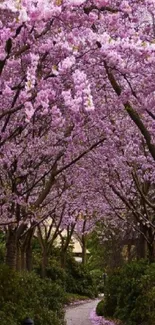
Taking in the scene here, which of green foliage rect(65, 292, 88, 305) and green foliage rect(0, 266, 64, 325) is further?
green foliage rect(65, 292, 88, 305)

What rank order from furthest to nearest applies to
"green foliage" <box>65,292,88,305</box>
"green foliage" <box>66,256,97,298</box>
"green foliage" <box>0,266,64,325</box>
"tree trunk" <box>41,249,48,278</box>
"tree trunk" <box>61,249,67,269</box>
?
1. "green foliage" <box>66,256,97,298</box>
2. "tree trunk" <box>61,249,67,269</box>
3. "green foliage" <box>65,292,88,305</box>
4. "tree trunk" <box>41,249,48,278</box>
5. "green foliage" <box>0,266,64,325</box>

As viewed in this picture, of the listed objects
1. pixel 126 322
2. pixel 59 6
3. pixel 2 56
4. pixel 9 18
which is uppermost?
pixel 9 18

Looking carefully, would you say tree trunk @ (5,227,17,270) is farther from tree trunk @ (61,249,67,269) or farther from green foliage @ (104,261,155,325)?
tree trunk @ (61,249,67,269)

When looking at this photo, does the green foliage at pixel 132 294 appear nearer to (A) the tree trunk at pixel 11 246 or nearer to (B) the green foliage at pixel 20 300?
(B) the green foliage at pixel 20 300

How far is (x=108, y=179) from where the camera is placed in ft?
47.7

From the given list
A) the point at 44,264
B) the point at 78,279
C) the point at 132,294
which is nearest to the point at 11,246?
the point at 132,294

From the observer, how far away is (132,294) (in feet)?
48.8

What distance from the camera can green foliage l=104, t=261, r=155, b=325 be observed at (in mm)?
12898

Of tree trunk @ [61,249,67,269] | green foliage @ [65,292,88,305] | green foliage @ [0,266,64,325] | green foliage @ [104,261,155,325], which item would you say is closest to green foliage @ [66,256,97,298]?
green foliage @ [65,292,88,305]

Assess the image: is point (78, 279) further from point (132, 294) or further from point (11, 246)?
point (11, 246)

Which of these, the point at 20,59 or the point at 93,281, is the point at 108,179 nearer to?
the point at 20,59

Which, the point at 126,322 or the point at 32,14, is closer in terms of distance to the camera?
the point at 32,14

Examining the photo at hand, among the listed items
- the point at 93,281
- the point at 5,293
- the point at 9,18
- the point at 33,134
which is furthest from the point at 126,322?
the point at 93,281

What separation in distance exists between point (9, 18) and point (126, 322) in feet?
32.0
